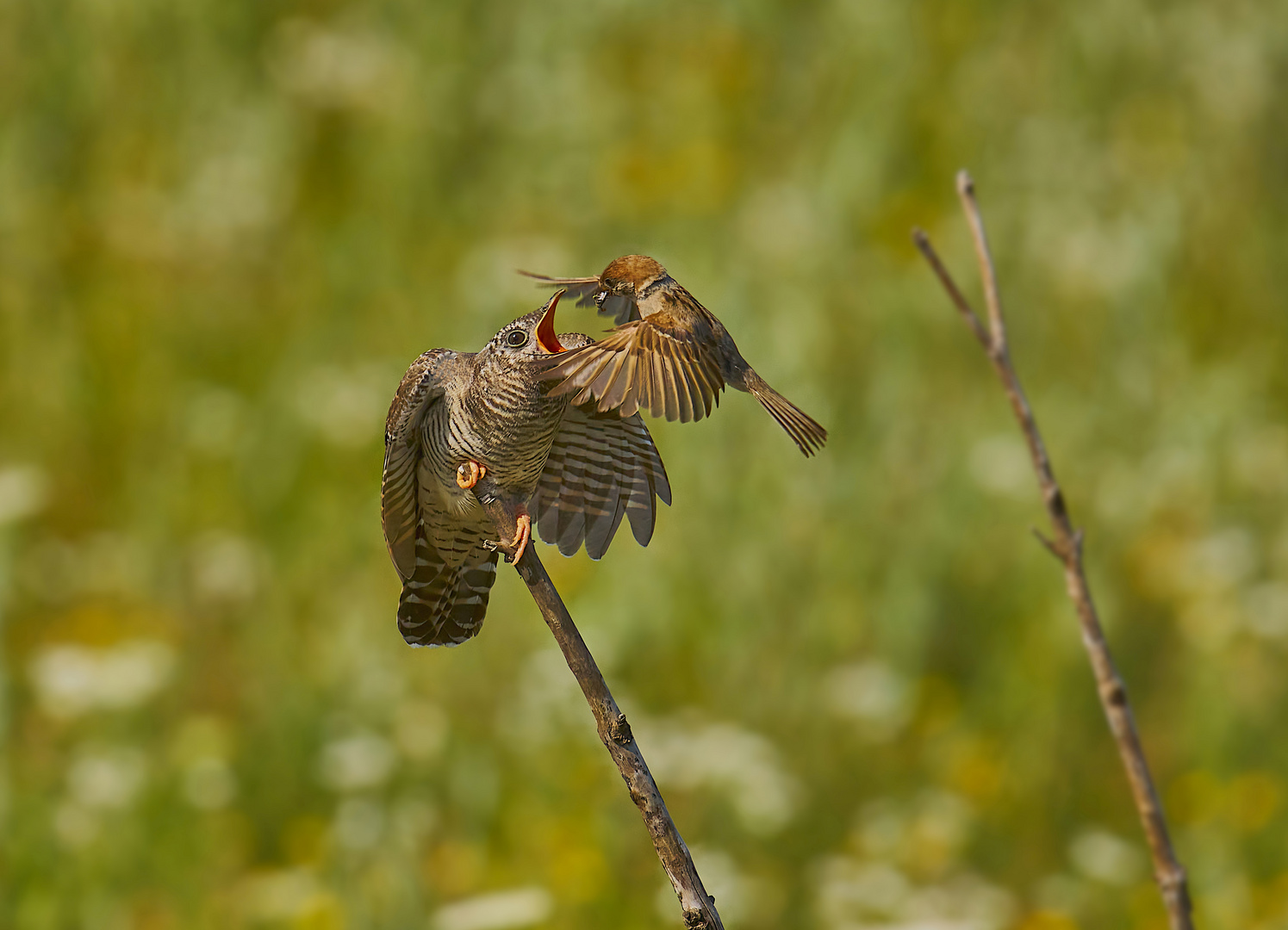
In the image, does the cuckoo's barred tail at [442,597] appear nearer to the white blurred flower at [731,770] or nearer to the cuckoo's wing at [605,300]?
the cuckoo's wing at [605,300]

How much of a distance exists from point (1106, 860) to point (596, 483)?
7.53 ft

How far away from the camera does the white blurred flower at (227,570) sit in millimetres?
4242

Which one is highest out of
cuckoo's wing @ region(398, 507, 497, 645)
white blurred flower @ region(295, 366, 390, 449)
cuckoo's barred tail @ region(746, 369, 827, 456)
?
white blurred flower @ region(295, 366, 390, 449)

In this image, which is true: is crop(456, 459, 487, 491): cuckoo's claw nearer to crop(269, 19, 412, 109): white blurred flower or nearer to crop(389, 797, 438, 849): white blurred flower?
crop(389, 797, 438, 849): white blurred flower

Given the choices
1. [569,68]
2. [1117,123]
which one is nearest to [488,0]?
[569,68]

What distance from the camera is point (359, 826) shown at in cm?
318

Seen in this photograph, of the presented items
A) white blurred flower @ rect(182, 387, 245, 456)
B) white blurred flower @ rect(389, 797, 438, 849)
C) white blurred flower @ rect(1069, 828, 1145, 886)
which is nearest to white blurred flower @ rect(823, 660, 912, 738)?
white blurred flower @ rect(1069, 828, 1145, 886)

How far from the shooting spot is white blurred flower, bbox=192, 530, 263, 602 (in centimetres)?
424

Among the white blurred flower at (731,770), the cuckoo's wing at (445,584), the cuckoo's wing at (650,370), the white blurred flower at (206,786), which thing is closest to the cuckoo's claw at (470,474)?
the cuckoo's wing at (445,584)

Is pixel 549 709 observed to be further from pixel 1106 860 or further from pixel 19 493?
pixel 19 493

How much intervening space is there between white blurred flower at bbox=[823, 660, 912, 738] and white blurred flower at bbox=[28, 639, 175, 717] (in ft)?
6.42

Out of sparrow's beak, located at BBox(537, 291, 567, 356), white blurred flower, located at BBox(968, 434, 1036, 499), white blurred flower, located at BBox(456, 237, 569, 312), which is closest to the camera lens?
sparrow's beak, located at BBox(537, 291, 567, 356)

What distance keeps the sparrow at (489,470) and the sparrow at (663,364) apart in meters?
0.16

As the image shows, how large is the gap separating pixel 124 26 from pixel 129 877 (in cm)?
444
